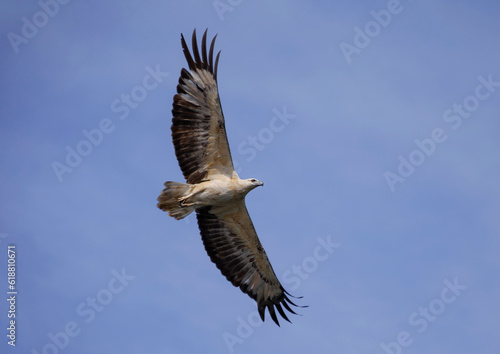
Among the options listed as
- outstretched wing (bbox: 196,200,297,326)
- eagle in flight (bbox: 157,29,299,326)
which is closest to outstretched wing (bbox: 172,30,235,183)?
eagle in flight (bbox: 157,29,299,326)

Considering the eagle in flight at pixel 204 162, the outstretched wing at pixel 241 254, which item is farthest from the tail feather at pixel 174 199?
the outstretched wing at pixel 241 254

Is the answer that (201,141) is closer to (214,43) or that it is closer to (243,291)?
(214,43)

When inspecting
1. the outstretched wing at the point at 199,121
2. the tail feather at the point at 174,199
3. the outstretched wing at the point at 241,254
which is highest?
the outstretched wing at the point at 199,121

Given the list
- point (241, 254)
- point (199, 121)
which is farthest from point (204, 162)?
point (241, 254)

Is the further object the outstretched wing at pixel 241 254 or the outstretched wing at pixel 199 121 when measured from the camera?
the outstretched wing at pixel 241 254

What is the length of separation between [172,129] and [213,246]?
362 centimetres

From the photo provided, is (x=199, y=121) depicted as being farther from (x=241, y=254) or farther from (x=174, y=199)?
(x=241, y=254)

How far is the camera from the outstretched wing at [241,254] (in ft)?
88.5

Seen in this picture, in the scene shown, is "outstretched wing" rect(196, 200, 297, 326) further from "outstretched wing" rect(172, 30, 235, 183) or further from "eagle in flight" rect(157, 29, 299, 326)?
"outstretched wing" rect(172, 30, 235, 183)

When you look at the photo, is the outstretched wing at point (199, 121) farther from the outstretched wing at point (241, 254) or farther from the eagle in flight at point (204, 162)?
the outstretched wing at point (241, 254)

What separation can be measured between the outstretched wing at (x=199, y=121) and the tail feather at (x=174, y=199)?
1.39 ft

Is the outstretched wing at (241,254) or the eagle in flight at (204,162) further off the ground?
the eagle in flight at (204,162)

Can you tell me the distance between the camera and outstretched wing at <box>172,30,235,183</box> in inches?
1019

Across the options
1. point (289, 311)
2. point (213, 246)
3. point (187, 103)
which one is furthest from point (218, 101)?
point (289, 311)
